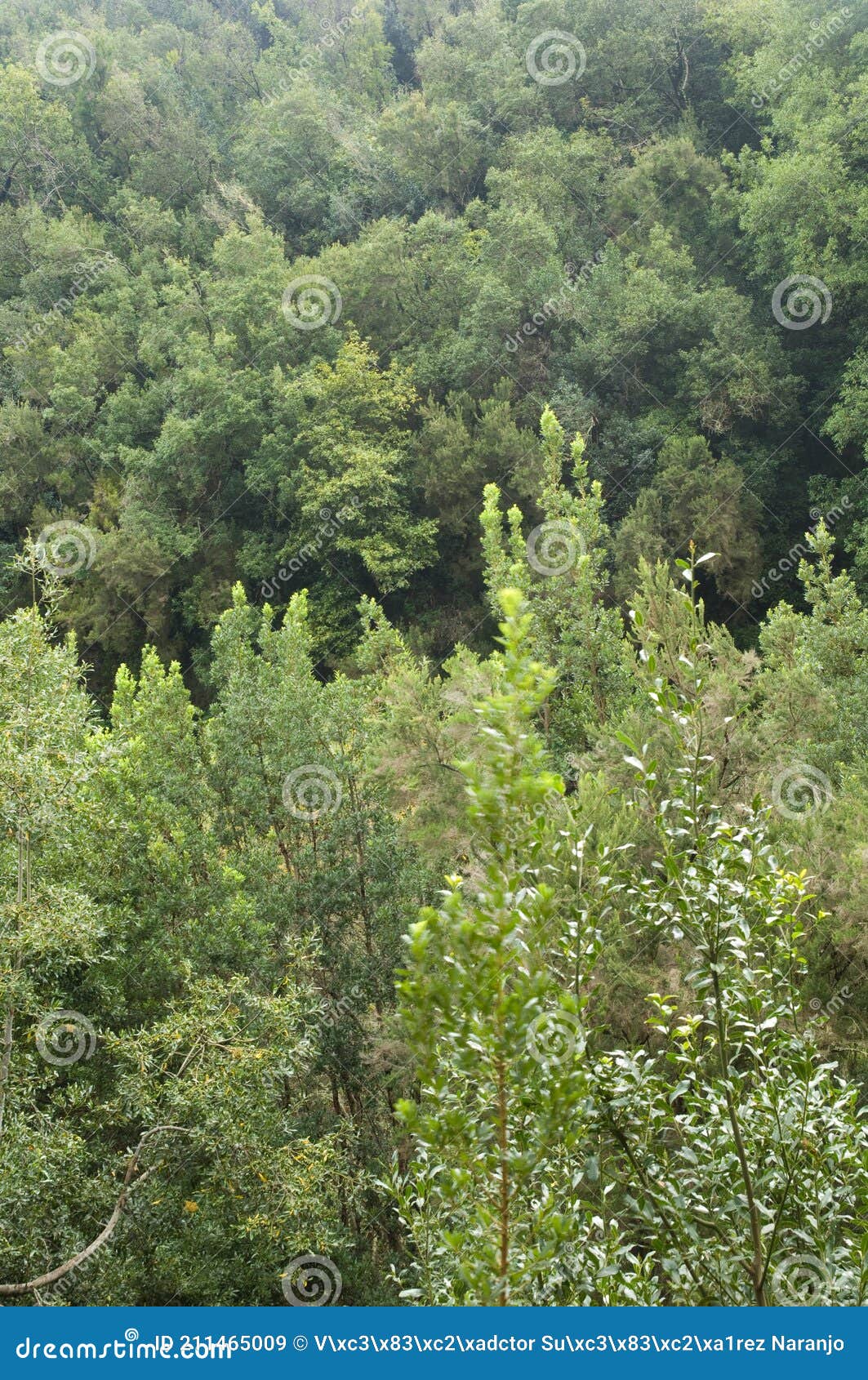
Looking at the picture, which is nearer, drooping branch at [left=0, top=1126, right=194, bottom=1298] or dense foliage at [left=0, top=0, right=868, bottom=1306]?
dense foliage at [left=0, top=0, right=868, bottom=1306]

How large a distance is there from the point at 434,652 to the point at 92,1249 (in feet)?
67.5

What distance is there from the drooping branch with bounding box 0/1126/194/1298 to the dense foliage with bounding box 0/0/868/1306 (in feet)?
0.27

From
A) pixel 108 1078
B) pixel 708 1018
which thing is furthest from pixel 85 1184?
pixel 708 1018

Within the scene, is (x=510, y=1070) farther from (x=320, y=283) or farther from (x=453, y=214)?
(x=453, y=214)

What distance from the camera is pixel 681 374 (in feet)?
84.8

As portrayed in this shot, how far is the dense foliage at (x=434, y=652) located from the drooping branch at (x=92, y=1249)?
3.2 inches

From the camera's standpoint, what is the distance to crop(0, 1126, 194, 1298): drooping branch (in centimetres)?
646

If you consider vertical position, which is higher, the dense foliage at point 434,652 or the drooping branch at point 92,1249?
the dense foliage at point 434,652

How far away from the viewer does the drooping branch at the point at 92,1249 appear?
6.46m

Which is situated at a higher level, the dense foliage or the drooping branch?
the dense foliage

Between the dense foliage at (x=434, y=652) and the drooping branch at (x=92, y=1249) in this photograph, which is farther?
the drooping branch at (x=92, y=1249)

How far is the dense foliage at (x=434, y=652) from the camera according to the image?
135 inches

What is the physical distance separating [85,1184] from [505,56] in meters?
34.9

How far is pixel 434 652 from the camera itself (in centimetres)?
2661
